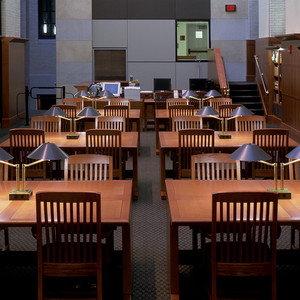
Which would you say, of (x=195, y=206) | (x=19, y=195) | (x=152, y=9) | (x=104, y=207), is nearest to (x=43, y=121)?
(x=19, y=195)

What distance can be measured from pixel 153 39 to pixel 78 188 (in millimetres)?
16900

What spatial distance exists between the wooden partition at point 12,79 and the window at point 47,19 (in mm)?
8841

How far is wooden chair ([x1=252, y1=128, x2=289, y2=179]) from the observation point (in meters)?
7.76

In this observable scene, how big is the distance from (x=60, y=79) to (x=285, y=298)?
17.9m

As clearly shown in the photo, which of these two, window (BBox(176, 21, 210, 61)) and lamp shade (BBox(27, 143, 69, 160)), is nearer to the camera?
lamp shade (BBox(27, 143, 69, 160))

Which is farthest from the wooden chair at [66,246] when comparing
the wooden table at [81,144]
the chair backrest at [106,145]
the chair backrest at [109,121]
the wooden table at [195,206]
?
the chair backrest at [109,121]

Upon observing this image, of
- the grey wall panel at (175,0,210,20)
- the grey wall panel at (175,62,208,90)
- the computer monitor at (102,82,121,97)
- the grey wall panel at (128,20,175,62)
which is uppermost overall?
the grey wall panel at (175,0,210,20)

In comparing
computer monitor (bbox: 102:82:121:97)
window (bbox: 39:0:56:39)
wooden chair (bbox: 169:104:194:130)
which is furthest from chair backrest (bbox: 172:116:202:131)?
window (bbox: 39:0:56:39)

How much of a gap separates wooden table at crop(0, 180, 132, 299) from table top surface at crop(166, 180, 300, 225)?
1.17 feet

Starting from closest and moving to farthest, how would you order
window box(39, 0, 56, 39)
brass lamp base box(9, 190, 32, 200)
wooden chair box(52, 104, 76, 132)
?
brass lamp base box(9, 190, 32, 200) → wooden chair box(52, 104, 76, 132) → window box(39, 0, 56, 39)

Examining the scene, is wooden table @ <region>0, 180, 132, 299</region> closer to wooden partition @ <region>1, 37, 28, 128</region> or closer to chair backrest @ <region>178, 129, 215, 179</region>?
chair backrest @ <region>178, 129, 215, 179</region>

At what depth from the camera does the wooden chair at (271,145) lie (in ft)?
25.5

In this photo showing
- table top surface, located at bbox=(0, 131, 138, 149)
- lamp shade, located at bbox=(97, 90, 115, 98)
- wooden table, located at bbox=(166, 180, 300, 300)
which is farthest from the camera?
lamp shade, located at bbox=(97, 90, 115, 98)

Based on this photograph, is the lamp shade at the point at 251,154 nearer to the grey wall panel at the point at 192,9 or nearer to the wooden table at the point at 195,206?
the wooden table at the point at 195,206
